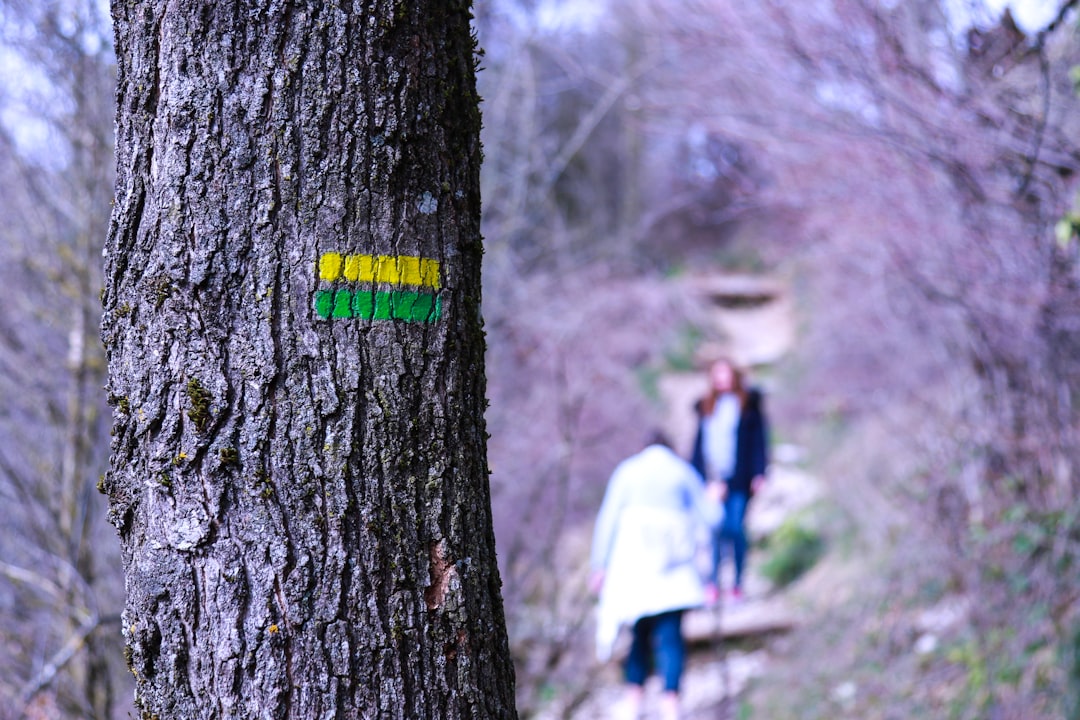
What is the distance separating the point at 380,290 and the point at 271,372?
225 mm

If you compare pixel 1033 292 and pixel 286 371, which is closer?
pixel 286 371

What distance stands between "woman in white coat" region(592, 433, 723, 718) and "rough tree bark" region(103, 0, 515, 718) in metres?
3.49

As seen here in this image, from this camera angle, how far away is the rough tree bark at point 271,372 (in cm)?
149

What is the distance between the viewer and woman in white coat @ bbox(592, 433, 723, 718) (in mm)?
4926

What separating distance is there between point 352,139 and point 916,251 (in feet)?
18.9

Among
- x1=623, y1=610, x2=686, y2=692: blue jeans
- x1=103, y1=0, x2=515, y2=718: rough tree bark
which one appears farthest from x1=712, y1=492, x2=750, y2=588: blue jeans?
x1=103, y1=0, x2=515, y2=718: rough tree bark

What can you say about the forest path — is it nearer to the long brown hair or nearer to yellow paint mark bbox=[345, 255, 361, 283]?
the long brown hair

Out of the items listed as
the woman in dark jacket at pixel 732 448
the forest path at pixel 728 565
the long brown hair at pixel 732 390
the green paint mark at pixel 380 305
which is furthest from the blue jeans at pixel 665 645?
the green paint mark at pixel 380 305

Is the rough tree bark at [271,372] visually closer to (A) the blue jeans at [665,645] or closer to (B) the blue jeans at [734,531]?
(A) the blue jeans at [665,645]

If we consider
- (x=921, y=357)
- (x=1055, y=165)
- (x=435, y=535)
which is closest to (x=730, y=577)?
(x=921, y=357)

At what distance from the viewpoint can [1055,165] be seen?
4750mm

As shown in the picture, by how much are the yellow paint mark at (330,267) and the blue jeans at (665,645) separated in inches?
154

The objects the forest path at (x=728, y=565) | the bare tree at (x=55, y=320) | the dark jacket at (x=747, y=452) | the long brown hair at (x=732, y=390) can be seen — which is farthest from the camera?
the long brown hair at (x=732, y=390)

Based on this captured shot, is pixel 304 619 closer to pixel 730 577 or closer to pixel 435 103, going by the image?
pixel 435 103
